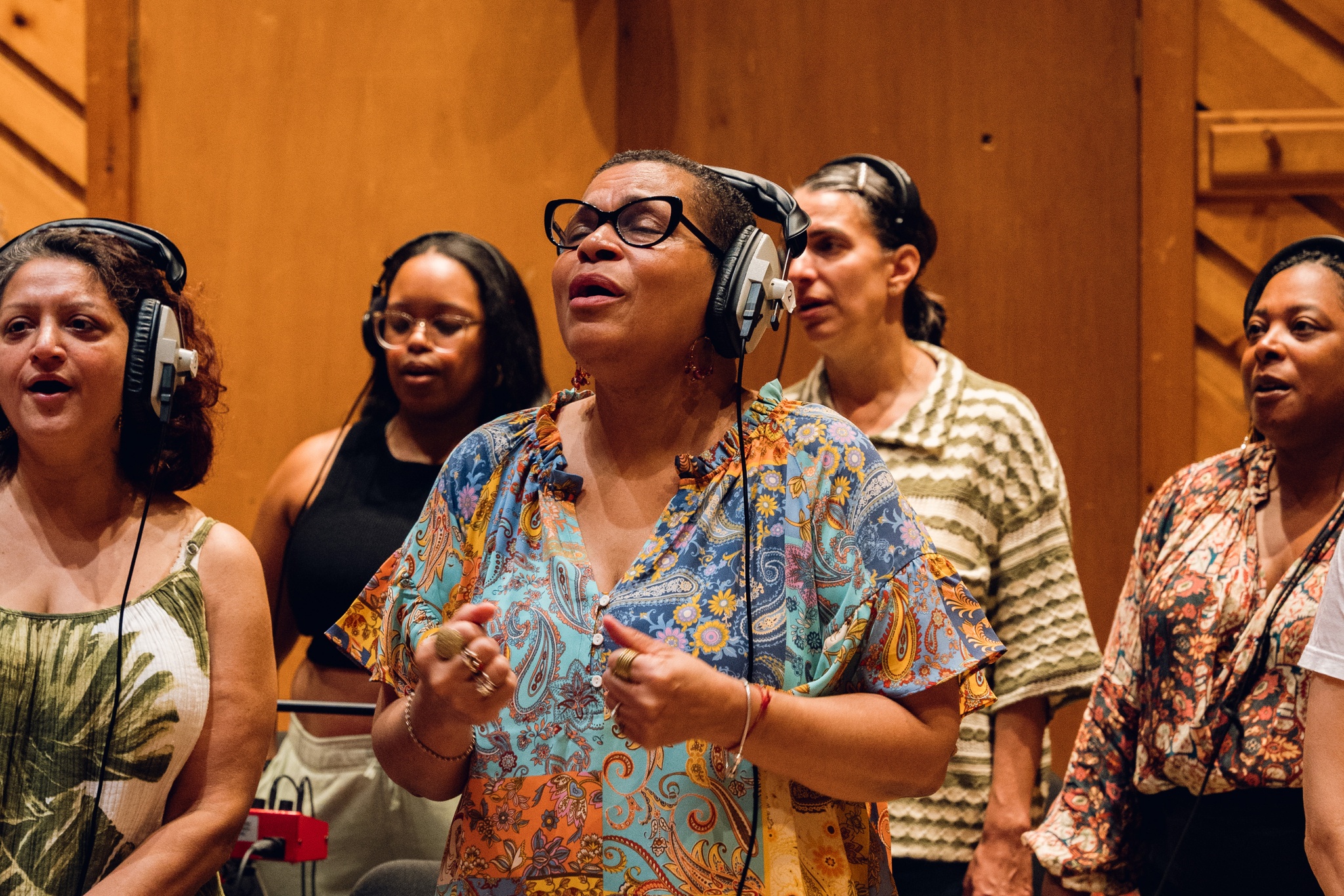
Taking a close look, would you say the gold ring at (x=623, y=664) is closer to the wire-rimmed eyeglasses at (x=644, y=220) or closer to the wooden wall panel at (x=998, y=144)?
the wire-rimmed eyeglasses at (x=644, y=220)

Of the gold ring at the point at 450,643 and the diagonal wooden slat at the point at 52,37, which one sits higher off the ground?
the diagonal wooden slat at the point at 52,37

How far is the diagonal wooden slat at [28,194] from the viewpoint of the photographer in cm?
337

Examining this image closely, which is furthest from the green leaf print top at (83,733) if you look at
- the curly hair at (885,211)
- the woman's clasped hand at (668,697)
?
the curly hair at (885,211)

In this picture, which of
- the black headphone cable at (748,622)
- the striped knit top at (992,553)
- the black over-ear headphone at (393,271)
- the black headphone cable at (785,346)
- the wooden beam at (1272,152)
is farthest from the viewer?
the wooden beam at (1272,152)

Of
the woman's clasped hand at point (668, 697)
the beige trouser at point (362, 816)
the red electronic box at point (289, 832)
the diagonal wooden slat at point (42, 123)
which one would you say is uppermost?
the diagonal wooden slat at point (42, 123)

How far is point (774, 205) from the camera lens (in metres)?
1.70

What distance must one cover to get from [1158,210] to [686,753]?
2.55 meters

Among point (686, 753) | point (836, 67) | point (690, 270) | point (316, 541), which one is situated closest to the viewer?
point (686, 753)

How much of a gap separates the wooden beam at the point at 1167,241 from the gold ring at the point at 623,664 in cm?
251

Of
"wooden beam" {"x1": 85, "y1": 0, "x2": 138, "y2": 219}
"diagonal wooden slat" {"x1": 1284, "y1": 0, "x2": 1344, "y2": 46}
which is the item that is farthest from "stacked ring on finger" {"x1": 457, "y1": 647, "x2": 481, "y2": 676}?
"diagonal wooden slat" {"x1": 1284, "y1": 0, "x2": 1344, "y2": 46}

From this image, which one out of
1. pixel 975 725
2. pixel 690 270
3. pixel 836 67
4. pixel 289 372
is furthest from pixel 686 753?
pixel 836 67

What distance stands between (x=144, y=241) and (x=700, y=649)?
39.3 inches

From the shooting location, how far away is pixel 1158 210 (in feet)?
11.3

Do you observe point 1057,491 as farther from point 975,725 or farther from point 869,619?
point 869,619
